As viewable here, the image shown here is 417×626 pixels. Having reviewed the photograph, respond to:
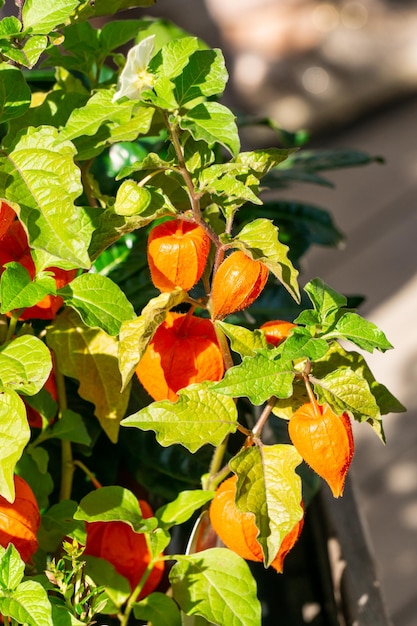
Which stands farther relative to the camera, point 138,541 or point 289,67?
point 289,67

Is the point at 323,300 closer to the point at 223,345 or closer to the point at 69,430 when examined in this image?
the point at 223,345

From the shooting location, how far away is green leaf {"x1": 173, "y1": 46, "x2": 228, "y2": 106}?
18.8 inches

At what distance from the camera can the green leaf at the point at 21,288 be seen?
455 mm

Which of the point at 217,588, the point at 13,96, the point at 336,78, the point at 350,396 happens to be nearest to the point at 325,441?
the point at 350,396

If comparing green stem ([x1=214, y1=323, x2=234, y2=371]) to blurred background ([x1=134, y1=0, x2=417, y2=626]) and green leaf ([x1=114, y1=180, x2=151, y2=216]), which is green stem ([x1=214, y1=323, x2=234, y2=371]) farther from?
blurred background ([x1=134, y1=0, x2=417, y2=626])

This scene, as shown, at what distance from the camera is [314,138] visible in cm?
234

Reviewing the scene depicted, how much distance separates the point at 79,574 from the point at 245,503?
0.30ft

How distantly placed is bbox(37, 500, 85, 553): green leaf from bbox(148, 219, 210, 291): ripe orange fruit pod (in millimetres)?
149

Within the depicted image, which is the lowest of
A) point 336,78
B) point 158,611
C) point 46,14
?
point 336,78

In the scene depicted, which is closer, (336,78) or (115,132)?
(115,132)

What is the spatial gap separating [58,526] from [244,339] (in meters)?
0.16

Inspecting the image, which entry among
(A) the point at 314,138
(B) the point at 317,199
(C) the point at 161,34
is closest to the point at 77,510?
(C) the point at 161,34

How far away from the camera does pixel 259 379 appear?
422 mm

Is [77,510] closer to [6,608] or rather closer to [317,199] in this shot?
[6,608]
